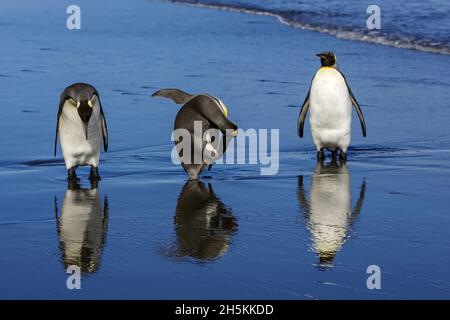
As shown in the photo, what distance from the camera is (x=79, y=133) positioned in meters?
7.41

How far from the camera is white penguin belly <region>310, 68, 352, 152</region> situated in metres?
8.38

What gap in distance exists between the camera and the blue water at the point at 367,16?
53.1 ft

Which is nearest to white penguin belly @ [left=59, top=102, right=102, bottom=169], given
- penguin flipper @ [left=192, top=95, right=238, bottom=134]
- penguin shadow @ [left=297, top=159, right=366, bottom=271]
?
penguin flipper @ [left=192, top=95, right=238, bottom=134]

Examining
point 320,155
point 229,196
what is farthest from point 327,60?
point 229,196

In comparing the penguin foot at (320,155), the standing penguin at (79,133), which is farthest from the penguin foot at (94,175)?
the penguin foot at (320,155)

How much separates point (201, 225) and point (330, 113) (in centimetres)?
268

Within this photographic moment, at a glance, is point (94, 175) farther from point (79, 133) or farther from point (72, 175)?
point (79, 133)

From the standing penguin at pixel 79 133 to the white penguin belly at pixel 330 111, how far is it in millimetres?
1938

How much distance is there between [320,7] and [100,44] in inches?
286

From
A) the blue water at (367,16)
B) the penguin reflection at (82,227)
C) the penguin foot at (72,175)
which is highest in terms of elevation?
the blue water at (367,16)

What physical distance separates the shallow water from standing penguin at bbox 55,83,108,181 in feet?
0.55

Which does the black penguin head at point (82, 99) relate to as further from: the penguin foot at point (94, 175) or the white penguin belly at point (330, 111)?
the white penguin belly at point (330, 111)

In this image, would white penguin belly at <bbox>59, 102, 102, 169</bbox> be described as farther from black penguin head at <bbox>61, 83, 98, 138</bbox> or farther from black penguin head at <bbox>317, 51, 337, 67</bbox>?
black penguin head at <bbox>317, 51, 337, 67</bbox>
